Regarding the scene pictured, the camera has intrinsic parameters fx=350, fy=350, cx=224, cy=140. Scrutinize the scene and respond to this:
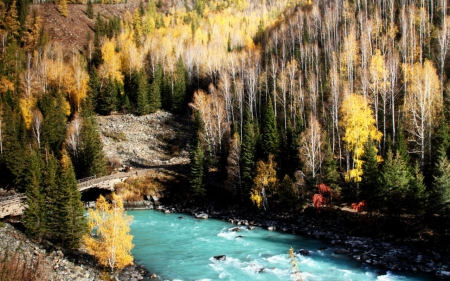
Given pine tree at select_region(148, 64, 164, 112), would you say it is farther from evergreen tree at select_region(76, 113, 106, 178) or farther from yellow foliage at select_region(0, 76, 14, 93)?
yellow foliage at select_region(0, 76, 14, 93)

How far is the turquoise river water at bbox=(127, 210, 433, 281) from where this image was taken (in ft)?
80.0

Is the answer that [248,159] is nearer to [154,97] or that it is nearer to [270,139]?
[270,139]

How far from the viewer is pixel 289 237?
3234cm

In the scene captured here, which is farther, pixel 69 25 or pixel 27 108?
pixel 69 25

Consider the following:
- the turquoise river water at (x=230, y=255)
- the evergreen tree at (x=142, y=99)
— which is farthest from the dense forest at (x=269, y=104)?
the turquoise river water at (x=230, y=255)

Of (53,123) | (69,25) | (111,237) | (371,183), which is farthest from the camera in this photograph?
(69,25)

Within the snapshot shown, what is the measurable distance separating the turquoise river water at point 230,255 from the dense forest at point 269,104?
630cm

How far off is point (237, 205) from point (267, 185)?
5604 mm

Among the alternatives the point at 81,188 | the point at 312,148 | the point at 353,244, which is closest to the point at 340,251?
the point at 353,244

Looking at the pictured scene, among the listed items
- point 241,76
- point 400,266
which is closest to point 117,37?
point 241,76

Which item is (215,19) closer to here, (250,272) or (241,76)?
(241,76)

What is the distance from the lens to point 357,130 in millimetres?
35688

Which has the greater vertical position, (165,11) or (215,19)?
(165,11)

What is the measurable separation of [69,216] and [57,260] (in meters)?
4.81
